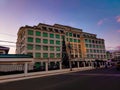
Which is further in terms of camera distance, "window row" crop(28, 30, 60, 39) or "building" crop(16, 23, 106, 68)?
"window row" crop(28, 30, 60, 39)

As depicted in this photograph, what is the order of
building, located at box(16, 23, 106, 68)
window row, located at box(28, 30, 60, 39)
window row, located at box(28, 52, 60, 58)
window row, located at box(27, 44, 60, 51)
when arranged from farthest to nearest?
1. window row, located at box(28, 52, 60, 58)
2. window row, located at box(28, 30, 60, 39)
3. building, located at box(16, 23, 106, 68)
4. window row, located at box(27, 44, 60, 51)

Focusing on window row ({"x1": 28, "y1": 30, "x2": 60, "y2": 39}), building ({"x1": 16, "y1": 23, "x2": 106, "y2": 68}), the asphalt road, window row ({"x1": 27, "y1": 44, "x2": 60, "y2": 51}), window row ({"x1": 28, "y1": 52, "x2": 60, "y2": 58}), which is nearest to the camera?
Result: the asphalt road

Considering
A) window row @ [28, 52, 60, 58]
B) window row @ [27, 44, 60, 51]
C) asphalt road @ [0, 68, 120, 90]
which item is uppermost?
window row @ [27, 44, 60, 51]

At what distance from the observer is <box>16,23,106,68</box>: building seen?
48625mm

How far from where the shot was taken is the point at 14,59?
71.7 ft

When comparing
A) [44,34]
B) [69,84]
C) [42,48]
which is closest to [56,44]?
[44,34]

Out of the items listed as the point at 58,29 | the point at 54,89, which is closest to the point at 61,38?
the point at 58,29

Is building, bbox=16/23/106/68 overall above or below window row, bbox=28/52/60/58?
above

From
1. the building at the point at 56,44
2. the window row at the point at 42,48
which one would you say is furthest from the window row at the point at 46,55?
the window row at the point at 42,48

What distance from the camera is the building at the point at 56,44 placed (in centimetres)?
4862

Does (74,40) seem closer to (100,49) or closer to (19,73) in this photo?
(100,49)

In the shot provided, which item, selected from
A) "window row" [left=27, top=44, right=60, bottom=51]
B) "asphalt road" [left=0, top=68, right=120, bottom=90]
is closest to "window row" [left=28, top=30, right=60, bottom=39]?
"window row" [left=27, top=44, right=60, bottom=51]

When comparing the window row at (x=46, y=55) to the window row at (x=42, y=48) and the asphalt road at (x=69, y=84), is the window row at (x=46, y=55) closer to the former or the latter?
the window row at (x=42, y=48)

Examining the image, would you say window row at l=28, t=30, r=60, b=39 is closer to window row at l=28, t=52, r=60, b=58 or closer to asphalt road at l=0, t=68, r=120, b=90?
window row at l=28, t=52, r=60, b=58
